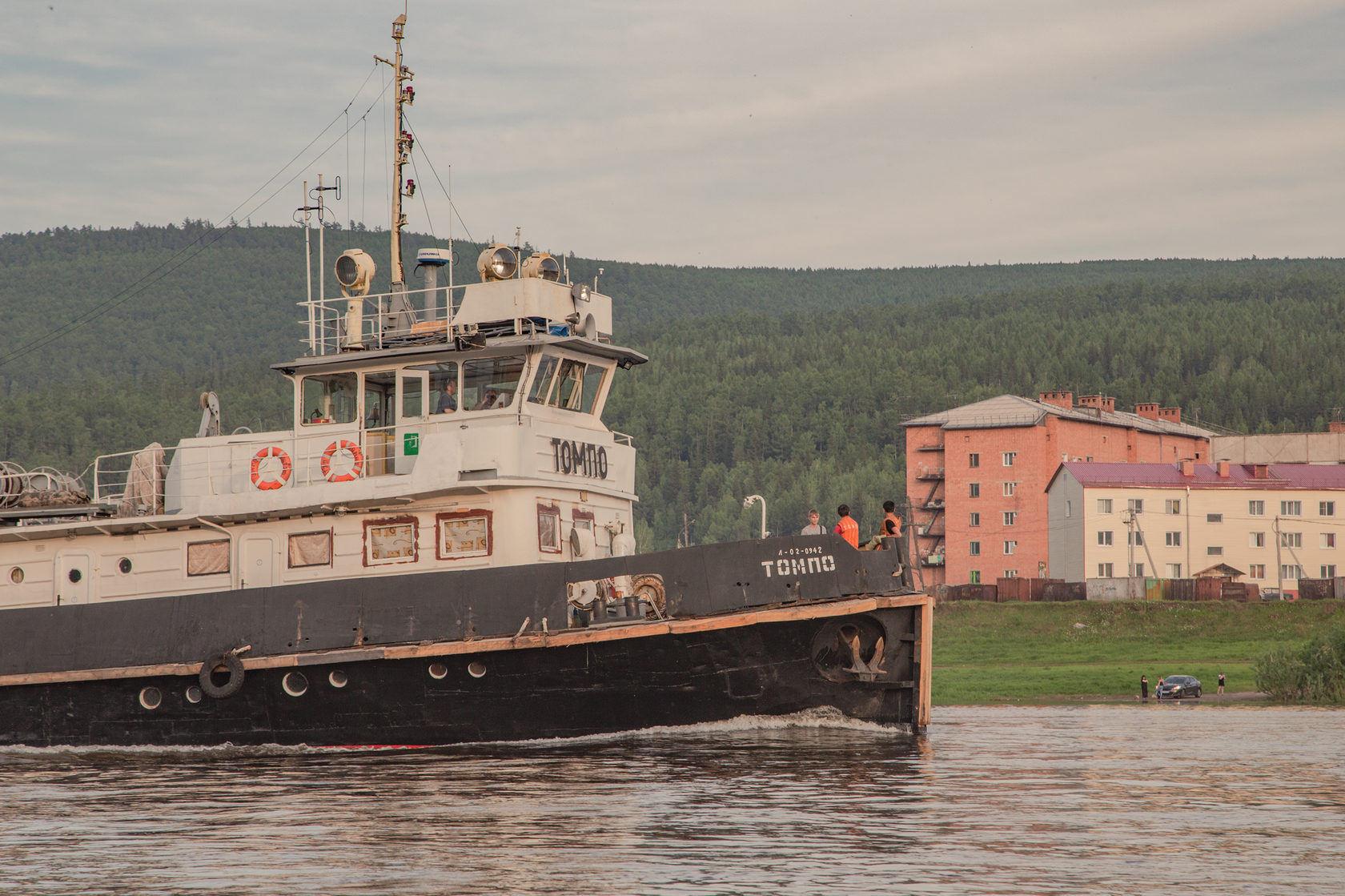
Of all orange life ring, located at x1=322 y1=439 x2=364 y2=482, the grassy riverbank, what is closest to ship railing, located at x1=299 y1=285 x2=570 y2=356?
orange life ring, located at x1=322 y1=439 x2=364 y2=482

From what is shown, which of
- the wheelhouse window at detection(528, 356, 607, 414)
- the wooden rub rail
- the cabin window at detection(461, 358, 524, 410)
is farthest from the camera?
the wheelhouse window at detection(528, 356, 607, 414)

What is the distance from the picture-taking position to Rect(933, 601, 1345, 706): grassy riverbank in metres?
39.4

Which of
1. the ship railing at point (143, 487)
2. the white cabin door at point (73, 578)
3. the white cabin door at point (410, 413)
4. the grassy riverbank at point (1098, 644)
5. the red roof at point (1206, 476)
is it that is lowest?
the grassy riverbank at point (1098, 644)

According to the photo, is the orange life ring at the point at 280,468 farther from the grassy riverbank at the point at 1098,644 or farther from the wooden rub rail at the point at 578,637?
the grassy riverbank at the point at 1098,644

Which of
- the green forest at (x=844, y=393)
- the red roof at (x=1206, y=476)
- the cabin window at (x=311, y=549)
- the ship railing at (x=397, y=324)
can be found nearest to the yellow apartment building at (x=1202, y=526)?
the red roof at (x=1206, y=476)

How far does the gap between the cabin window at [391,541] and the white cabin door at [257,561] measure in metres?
1.34

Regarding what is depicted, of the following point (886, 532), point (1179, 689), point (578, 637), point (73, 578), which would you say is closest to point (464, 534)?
point (578, 637)

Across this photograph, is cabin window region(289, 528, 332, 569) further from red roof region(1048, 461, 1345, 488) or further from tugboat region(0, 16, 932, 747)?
red roof region(1048, 461, 1345, 488)

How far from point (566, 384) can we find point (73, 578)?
7.10 meters

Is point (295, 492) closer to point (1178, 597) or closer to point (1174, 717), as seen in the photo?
point (1174, 717)

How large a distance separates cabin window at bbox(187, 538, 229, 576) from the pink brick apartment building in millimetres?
68734

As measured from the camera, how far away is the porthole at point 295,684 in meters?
18.1

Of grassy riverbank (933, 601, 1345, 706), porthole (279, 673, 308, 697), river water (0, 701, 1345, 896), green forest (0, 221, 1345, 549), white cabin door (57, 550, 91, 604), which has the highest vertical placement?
green forest (0, 221, 1345, 549)

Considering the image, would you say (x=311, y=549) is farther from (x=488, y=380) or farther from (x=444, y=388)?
(x=488, y=380)
